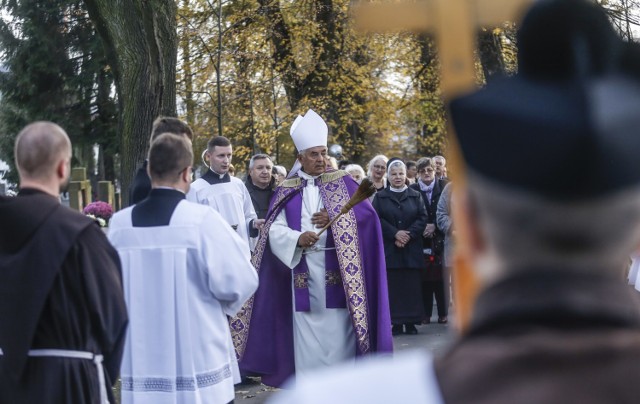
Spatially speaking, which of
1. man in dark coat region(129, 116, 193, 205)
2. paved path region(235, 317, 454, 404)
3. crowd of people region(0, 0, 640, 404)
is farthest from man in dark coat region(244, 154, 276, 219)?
man in dark coat region(129, 116, 193, 205)

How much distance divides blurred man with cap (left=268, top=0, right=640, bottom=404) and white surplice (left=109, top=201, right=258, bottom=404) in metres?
4.59

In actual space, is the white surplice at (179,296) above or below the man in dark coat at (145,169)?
below

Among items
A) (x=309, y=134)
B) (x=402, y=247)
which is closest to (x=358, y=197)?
(x=309, y=134)

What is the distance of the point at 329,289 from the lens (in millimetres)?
8234

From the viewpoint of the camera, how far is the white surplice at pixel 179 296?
5.86m

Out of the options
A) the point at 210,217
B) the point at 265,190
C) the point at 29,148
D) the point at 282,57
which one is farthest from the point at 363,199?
the point at 282,57

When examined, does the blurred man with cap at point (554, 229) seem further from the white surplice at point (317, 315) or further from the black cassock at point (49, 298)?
the white surplice at point (317, 315)

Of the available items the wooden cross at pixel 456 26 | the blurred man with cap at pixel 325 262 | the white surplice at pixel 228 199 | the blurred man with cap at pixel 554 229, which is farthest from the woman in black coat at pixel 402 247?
the blurred man with cap at pixel 554 229

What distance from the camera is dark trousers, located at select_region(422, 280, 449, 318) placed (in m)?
13.6

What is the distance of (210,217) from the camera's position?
590 cm

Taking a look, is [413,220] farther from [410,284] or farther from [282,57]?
[282,57]

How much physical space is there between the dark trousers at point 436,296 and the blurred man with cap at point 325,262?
5.29 metres

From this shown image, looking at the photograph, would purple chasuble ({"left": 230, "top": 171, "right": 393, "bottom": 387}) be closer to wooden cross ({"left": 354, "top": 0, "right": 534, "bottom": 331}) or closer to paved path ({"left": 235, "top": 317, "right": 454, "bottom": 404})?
paved path ({"left": 235, "top": 317, "right": 454, "bottom": 404})

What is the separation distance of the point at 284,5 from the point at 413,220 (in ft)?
49.5
